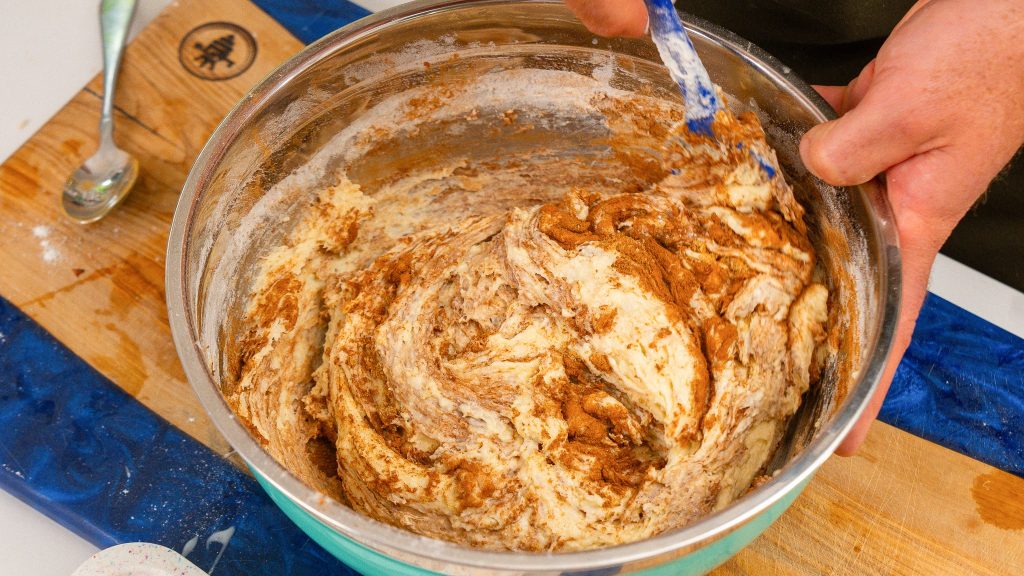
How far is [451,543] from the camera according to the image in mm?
1197

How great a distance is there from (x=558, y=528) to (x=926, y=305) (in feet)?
3.50

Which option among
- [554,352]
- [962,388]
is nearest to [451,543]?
[554,352]

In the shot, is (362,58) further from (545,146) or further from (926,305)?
(926,305)

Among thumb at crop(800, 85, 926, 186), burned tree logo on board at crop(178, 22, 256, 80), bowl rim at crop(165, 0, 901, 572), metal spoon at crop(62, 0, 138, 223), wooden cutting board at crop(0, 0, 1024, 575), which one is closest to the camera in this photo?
bowl rim at crop(165, 0, 901, 572)

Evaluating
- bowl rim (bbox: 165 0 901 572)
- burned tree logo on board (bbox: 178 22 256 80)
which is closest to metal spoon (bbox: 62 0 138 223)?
burned tree logo on board (bbox: 178 22 256 80)

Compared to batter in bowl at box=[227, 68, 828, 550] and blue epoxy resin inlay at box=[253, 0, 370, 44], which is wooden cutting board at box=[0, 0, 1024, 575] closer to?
blue epoxy resin inlay at box=[253, 0, 370, 44]

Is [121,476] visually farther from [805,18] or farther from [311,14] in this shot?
[805,18]

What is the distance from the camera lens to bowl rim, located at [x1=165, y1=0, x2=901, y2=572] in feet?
3.77

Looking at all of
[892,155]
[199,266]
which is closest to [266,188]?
[199,266]

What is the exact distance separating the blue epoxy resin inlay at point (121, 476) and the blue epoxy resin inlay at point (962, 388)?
1.26m

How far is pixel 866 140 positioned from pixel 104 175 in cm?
A: 163

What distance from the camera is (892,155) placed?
1.46 meters

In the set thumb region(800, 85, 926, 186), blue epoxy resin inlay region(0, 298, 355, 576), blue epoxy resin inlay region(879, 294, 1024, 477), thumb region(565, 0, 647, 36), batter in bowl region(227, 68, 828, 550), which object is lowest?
blue epoxy resin inlay region(0, 298, 355, 576)

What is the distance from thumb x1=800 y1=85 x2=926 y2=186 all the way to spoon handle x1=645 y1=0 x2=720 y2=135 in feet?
0.73
